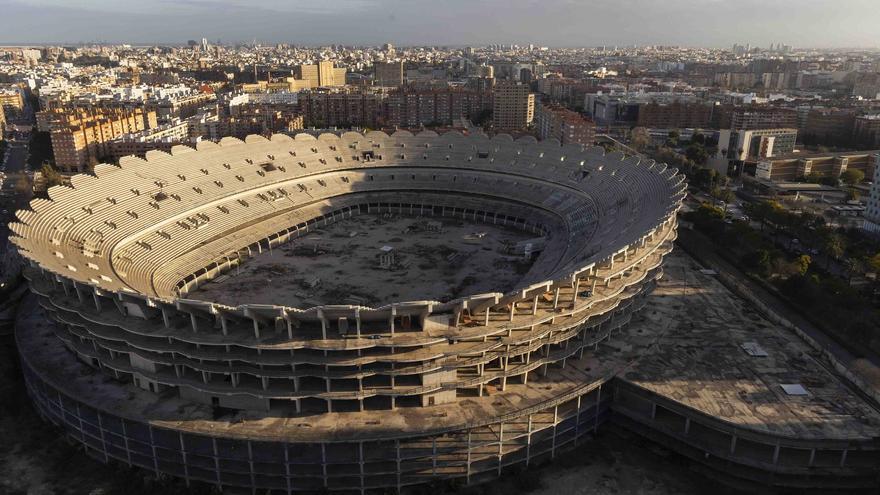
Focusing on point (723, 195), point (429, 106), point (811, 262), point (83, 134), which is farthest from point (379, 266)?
point (429, 106)

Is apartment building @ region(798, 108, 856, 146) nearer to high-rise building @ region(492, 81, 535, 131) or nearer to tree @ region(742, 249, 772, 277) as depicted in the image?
high-rise building @ region(492, 81, 535, 131)

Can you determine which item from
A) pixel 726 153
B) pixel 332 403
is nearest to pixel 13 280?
pixel 332 403

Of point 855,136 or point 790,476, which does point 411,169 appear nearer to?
point 790,476

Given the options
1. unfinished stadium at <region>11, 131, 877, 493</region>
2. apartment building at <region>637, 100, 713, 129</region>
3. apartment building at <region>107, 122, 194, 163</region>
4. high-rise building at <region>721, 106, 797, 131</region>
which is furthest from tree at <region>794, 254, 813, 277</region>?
apartment building at <region>637, 100, 713, 129</region>

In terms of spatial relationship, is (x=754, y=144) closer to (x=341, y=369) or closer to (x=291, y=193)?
(x=291, y=193)

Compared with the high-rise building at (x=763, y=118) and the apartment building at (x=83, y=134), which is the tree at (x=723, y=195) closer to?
the high-rise building at (x=763, y=118)
